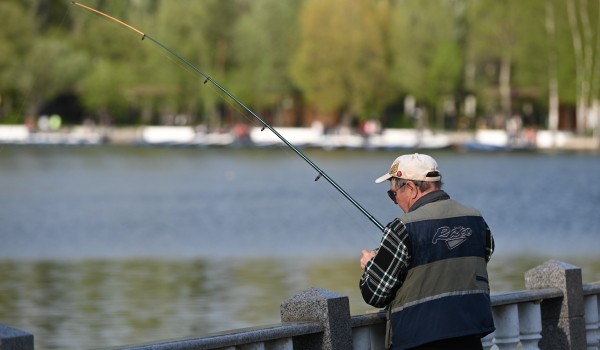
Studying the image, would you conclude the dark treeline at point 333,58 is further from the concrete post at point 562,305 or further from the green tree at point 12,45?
the concrete post at point 562,305

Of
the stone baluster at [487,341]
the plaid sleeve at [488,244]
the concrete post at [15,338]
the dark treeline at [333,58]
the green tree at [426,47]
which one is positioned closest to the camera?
the concrete post at [15,338]

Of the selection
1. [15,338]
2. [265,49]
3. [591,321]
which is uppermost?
[265,49]

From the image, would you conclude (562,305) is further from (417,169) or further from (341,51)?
(341,51)

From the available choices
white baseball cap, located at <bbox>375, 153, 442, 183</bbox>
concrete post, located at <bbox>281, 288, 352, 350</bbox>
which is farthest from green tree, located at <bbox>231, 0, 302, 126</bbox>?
white baseball cap, located at <bbox>375, 153, 442, 183</bbox>

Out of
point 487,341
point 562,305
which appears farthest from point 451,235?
point 562,305

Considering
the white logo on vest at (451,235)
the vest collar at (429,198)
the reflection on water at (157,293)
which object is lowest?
the reflection on water at (157,293)

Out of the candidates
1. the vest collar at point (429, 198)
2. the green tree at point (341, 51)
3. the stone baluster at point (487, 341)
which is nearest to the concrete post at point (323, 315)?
the vest collar at point (429, 198)

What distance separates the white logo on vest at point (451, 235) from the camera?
658 centimetres

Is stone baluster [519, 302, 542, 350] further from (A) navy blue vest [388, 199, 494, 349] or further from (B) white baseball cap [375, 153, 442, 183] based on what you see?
(B) white baseball cap [375, 153, 442, 183]

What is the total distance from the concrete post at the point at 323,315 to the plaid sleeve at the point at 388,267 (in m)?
0.38

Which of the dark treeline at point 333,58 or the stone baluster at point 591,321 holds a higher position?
the dark treeline at point 333,58

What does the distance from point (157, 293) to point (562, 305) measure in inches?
592

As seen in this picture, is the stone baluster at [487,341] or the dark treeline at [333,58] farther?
the dark treeline at [333,58]

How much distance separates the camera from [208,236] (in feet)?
121
